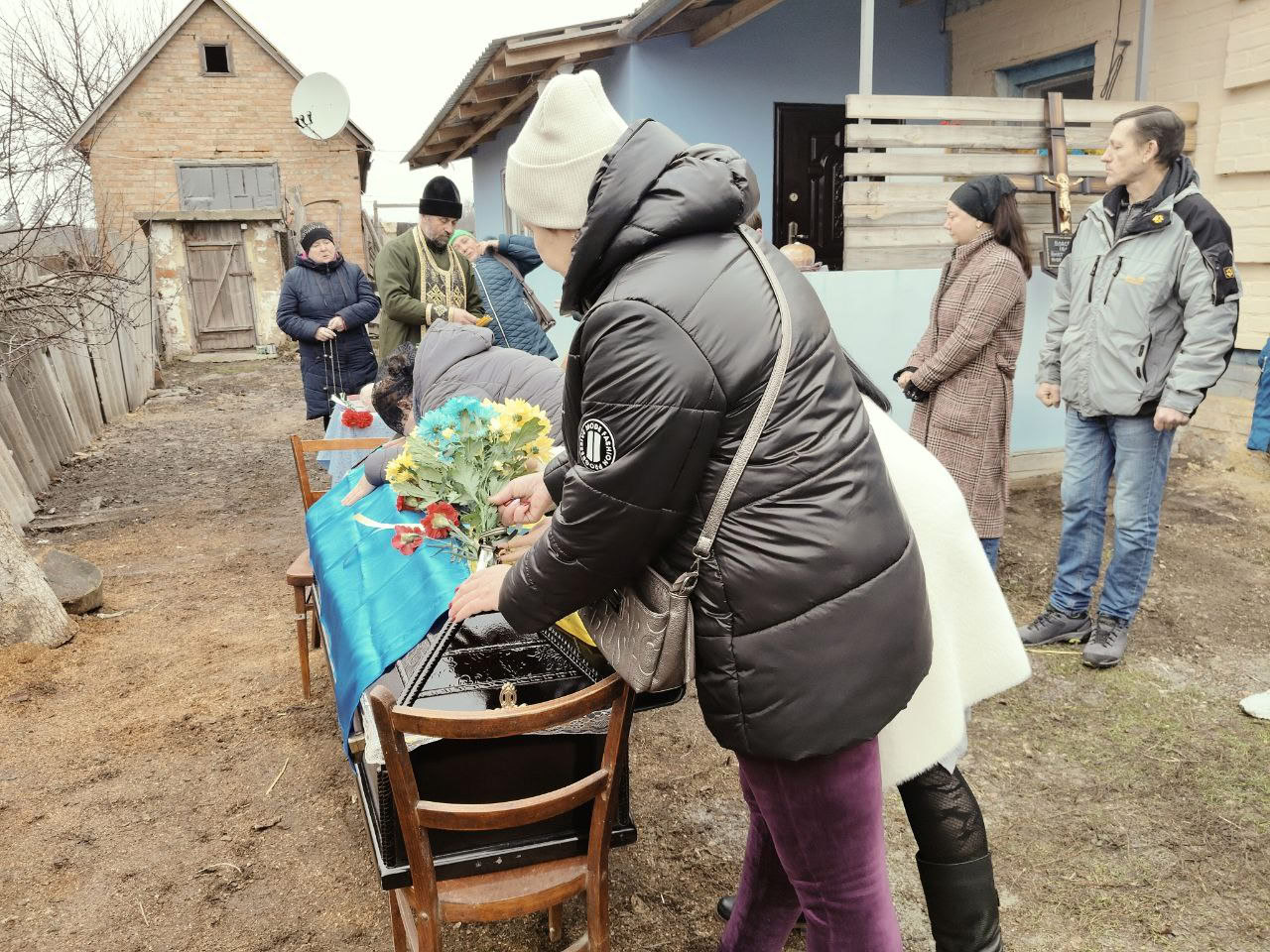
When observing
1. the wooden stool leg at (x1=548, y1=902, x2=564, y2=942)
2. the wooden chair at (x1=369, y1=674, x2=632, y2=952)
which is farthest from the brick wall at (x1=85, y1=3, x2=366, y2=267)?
the wooden chair at (x1=369, y1=674, x2=632, y2=952)

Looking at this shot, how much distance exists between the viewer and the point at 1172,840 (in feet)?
9.30

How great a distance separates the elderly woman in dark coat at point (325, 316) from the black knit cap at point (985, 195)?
3.96m

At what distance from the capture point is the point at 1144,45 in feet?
21.1

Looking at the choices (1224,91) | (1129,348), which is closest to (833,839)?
(1129,348)

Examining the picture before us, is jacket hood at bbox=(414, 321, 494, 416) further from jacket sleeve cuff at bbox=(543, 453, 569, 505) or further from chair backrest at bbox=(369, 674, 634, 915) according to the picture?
chair backrest at bbox=(369, 674, 634, 915)

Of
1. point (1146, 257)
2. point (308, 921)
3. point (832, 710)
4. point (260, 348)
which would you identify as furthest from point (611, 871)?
point (260, 348)

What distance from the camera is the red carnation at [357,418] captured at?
→ 501cm

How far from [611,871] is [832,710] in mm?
1588

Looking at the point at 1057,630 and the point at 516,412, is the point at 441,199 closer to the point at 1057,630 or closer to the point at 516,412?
the point at 516,412

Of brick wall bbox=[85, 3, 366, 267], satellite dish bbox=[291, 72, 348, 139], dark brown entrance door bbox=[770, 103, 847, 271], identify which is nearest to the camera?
→ dark brown entrance door bbox=[770, 103, 847, 271]

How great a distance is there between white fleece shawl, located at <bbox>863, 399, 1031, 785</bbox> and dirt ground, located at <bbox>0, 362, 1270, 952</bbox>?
3.34 ft

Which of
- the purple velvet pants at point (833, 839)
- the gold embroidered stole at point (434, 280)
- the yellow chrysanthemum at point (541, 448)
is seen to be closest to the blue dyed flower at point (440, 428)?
the yellow chrysanthemum at point (541, 448)

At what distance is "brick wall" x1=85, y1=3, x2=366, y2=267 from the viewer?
2019 cm

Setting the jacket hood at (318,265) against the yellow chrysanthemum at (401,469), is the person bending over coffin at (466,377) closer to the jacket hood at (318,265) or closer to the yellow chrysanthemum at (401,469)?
the yellow chrysanthemum at (401,469)
